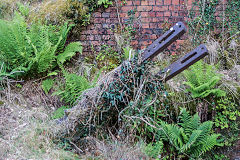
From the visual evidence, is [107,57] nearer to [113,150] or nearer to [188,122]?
[188,122]

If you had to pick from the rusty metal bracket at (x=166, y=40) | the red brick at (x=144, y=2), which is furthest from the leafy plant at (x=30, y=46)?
the rusty metal bracket at (x=166, y=40)

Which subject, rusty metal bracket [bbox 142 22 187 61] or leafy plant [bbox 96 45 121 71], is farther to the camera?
leafy plant [bbox 96 45 121 71]

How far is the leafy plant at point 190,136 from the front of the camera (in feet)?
12.1

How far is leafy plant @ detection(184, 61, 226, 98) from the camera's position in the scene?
391 cm

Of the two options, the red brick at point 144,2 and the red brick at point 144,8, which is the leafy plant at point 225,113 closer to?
the red brick at point 144,8

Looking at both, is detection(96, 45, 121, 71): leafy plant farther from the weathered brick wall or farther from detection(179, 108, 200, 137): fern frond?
detection(179, 108, 200, 137): fern frond

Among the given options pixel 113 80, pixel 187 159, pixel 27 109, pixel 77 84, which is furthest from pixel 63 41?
pixel 187 159

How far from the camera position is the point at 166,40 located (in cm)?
309

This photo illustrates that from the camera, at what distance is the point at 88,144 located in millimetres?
3533

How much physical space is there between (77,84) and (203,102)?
2242 mm

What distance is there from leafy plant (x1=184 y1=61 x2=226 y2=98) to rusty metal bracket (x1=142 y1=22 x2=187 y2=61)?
3.67ft

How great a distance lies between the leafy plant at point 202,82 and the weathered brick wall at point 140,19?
112 cm

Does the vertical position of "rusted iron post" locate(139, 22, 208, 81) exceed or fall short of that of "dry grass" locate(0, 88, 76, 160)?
it exceeds it

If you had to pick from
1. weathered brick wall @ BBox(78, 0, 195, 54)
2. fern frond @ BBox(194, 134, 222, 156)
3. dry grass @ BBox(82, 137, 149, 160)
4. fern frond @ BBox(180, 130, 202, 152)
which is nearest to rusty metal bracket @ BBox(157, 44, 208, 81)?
fern frond @ BBox(180, 130, 202, 152)
